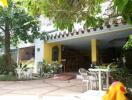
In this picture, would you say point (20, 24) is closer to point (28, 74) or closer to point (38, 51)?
point (38, 51)

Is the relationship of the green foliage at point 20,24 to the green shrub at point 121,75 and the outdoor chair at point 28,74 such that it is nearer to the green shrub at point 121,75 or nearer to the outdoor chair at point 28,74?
the outdoor chair at point 28,74

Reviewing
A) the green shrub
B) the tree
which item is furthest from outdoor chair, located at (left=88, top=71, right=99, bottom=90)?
the tree

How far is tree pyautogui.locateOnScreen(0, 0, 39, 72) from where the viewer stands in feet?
51.1

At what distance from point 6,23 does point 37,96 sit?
26.5ft

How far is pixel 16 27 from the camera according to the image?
16125mm

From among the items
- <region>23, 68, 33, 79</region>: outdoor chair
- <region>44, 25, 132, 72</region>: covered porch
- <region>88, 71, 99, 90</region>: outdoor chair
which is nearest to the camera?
<region>88, 71, 99, 90</region>: outdoor chair

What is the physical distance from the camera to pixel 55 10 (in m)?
6.42

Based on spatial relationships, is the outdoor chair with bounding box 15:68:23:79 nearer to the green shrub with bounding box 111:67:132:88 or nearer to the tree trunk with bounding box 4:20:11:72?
the tree trunk with bounding box 4:20:11:72

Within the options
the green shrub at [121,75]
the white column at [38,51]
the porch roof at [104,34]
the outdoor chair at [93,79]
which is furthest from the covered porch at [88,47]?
the outdoor chair at [93,79]

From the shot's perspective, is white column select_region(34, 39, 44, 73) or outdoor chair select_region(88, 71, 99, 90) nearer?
outdoor chair select_region(88, 71, 99, 90)

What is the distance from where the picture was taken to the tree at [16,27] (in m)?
15.6

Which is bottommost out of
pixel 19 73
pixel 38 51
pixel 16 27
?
pixel 19 73

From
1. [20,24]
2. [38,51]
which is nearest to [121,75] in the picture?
[20,24]

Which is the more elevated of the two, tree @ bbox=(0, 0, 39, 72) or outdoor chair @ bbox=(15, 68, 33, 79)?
tree @ bbox=(0, 0, 39, 72)
